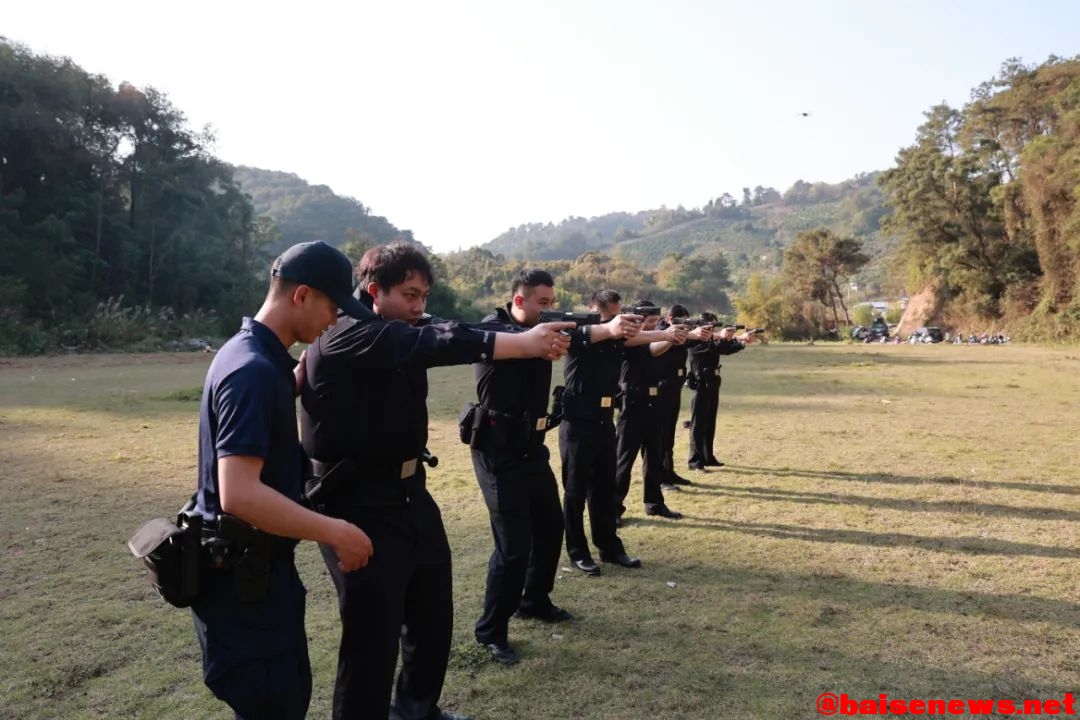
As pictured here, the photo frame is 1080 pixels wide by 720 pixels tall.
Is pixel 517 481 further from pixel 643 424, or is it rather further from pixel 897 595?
pixel 643 424

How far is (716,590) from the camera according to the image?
498 centimetres

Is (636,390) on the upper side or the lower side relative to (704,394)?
upper

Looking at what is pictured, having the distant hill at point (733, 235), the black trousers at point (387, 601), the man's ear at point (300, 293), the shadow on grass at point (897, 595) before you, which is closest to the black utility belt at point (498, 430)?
the black trousers at point (387, 601)

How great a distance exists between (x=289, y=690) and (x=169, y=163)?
1866 inches

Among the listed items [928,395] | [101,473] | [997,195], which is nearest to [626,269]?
[997,195]

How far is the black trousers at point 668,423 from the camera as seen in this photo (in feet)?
24.5

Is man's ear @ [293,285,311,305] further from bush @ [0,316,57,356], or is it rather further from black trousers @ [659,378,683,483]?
bush @ [0,316,57,356]

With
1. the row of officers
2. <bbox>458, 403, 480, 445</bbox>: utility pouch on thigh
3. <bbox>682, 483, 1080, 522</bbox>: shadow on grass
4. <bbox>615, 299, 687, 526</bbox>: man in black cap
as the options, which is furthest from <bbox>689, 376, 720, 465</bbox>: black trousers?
<bbox>458, 403, 480, 445</bbox>: utility pouch on thigh

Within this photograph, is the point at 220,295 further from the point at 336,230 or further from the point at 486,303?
the point at 336,230

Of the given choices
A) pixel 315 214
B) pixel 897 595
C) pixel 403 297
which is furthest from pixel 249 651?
pixel 315 214

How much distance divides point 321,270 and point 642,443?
16.9 ft

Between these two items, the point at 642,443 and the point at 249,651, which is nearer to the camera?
the point at 249,651

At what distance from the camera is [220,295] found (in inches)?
1702

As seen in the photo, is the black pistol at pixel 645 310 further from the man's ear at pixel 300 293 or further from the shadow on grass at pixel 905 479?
the man's ear at pixel 300 293
